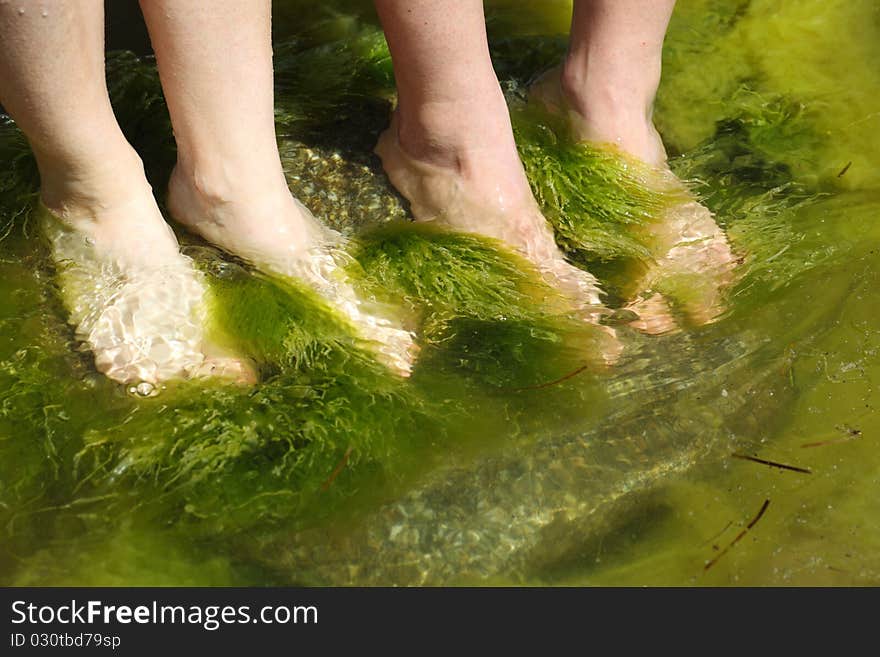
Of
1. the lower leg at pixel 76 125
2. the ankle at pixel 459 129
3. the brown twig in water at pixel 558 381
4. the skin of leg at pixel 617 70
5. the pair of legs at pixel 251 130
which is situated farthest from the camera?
the skin of leg at pixel 617 70

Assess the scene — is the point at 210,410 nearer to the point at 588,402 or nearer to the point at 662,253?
the point at 588,402

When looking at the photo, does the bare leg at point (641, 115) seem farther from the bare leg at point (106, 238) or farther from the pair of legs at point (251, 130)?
the bare leg at point (106, 238)

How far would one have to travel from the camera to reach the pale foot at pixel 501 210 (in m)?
1.86

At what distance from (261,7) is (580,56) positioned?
0.72m

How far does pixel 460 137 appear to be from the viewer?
1.85 metres

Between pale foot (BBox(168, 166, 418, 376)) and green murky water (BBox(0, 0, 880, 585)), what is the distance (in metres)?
0.04

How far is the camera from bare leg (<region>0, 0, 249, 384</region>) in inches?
59.6

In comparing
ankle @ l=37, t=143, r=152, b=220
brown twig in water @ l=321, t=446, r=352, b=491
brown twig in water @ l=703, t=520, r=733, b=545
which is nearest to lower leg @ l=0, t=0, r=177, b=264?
ankle @ l=37, t=143, r=152, b=220

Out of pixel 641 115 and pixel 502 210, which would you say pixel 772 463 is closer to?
pixel 502 210

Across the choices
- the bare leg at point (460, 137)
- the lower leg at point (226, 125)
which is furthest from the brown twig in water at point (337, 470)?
the bare leg at point (460, 137)

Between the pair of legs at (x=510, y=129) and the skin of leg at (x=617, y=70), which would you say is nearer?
the pair of legs at (x=510, y=129)

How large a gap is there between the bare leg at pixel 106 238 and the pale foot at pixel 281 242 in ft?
0.26

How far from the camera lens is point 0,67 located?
1424mm

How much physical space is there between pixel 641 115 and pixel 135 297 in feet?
3.47
